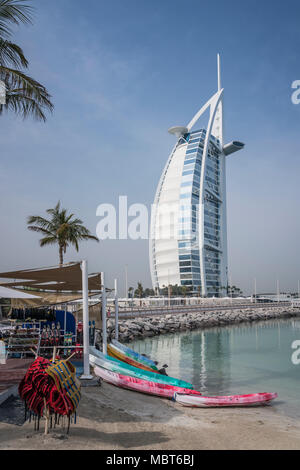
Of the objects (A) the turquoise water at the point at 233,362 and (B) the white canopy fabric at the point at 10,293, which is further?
(A) the turquoise water at the point at 233,362

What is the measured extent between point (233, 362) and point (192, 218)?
85.9m

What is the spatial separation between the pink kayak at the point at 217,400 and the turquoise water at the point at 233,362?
941mm

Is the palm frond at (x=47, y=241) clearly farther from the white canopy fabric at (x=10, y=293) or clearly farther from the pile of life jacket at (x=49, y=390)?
the pile of life jacket at (x=49, y=390)

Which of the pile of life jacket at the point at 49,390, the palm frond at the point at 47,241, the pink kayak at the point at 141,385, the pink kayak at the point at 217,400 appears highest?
the palm frond at the point at 47,241

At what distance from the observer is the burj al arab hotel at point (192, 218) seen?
106 meters

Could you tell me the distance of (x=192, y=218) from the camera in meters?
107

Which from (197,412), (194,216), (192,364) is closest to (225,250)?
(194,216)

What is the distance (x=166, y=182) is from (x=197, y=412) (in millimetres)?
104561

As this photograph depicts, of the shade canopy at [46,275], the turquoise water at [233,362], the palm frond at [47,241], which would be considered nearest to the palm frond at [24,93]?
the shade canopy at [46,275]

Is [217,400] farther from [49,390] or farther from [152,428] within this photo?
[49,390]

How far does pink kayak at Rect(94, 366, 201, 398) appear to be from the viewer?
11227 mm

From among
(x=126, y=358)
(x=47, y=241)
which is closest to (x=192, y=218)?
(x=47, y=241)
